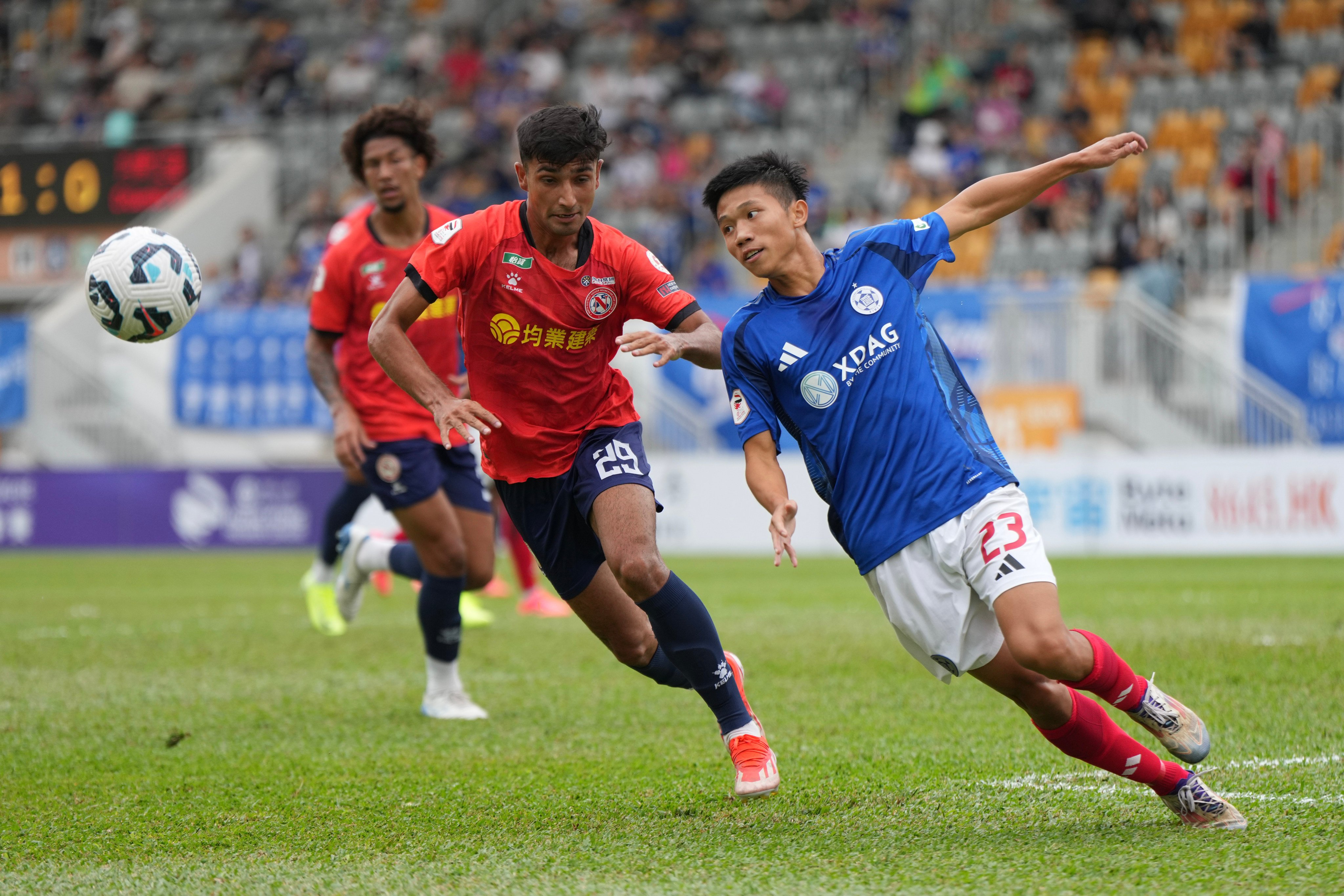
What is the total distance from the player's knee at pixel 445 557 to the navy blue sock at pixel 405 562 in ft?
2.66

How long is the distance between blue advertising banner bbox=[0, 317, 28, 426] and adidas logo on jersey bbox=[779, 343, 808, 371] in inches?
848

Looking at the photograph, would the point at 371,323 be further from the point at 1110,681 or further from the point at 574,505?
the point at 1110,681

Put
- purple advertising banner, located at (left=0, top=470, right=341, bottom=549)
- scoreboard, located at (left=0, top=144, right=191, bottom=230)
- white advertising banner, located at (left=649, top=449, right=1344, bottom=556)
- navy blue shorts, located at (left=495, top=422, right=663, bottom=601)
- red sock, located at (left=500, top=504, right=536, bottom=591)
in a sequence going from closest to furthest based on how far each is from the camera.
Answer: navy blue shorts, located at (left=495, top=422, right=663, bottom=601) < red sock, located at (left=500, top=504, right=536, bottom=591) < white advertising banner, located at (left=649, top=449, right=1344, bottom=556) < purple advertising banner, located at (left=0, top=470, right=341, bottom=549) < scoreboard, located at (left=0, top=144, right=191, bottom=230)

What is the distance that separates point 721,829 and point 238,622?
764cm

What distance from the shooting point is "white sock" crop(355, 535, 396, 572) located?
820 cm

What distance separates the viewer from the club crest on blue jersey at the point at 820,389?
14.6 ft

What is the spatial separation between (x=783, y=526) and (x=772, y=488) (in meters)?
0.19

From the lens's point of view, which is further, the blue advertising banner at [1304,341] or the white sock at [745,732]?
the blue advertising banner at [1304,341]

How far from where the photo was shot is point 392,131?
7281mm

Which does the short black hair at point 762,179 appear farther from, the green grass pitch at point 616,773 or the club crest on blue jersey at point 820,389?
the green grass pitch at point 616,773

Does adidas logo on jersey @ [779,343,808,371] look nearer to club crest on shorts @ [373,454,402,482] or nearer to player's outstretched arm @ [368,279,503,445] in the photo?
player's outstretched arm @ [368,279,503,445]

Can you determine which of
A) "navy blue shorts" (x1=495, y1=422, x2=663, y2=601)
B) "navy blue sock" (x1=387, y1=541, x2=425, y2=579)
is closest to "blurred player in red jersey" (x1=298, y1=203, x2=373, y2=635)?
"navy blue sock" (x1=387, y1=541, x2=425, y2=579)

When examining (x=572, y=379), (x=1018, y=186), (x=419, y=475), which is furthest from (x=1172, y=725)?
(x=419, y=475)

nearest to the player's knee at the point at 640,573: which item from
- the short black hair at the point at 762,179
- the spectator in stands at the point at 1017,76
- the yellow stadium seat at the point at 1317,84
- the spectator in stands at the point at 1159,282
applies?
the short black hair at the point at 762,179
